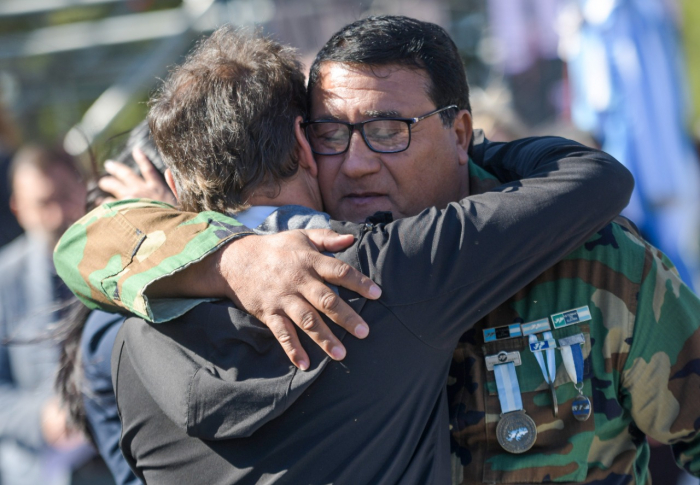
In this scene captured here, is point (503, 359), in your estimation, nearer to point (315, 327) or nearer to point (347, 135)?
point (315, 327)

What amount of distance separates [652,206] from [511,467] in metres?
3.15

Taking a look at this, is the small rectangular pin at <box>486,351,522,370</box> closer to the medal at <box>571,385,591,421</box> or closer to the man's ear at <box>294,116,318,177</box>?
the medal at <box>571,385,591,421</box>

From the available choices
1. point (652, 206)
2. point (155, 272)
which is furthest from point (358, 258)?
point (652, 206)

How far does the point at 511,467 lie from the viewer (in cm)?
194

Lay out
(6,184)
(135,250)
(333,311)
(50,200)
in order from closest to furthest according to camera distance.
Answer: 1. (333,311)
2. (135,250)
3. (50,200)
4. (6,184)

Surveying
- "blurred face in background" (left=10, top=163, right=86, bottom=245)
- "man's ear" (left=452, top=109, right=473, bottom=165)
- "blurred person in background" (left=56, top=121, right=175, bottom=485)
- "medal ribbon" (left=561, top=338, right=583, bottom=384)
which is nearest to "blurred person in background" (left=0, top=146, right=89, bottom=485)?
"blurred face in background" (left=10, top=163, right=86, bottom=245)

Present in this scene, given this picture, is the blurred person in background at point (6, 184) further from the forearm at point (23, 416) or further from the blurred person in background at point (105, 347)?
the blurred person in background at point (105, 347)

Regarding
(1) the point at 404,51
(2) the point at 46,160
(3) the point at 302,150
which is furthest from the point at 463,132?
(2) the point at 46,160

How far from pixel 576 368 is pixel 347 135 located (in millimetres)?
944

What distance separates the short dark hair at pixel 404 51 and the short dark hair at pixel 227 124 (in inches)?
10.7

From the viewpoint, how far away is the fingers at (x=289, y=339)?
1.66m

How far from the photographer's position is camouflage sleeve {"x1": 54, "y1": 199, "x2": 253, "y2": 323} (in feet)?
5.83

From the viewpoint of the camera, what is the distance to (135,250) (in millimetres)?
1879

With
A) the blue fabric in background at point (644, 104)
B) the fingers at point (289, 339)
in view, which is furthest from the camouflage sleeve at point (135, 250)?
the blue fabric in background at point (644, 104)
